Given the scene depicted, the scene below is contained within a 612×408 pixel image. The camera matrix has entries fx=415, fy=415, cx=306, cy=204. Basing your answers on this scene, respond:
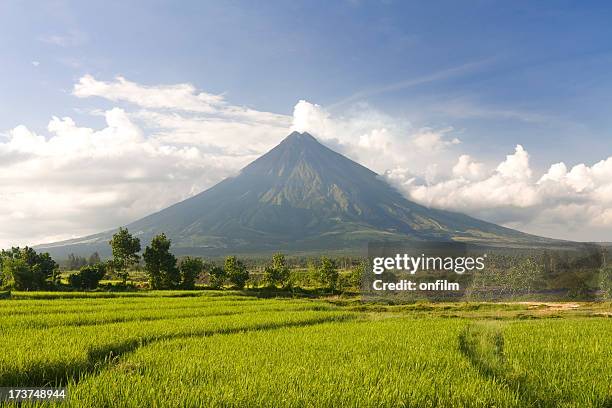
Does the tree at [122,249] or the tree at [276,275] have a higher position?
the tree at [122,249]

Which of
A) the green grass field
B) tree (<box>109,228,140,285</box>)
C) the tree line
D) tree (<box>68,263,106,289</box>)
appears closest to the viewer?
the green grass field

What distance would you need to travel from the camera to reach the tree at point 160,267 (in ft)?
220

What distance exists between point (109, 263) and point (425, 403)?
251 ft

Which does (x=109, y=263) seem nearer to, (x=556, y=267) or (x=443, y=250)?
(x=443, y=250)

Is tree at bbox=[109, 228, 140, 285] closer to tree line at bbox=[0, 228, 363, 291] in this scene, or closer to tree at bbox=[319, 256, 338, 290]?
tree line at bbox=[0, 228, 363, 291]

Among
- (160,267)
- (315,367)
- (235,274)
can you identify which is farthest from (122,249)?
(315,367)

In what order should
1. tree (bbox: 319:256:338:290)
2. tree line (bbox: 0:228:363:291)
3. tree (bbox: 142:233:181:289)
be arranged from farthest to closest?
tree (bbox: 319:256:338:290) < tree (bbox: 142:233:181:289) < tree line (bbox: 0:228:363:291)

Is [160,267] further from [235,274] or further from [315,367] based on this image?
[315,367]

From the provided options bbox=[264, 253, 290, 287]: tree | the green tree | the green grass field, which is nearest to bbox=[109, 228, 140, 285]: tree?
bbox=[264, 253, 290, 287]: tree

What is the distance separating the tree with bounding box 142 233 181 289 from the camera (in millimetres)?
67188

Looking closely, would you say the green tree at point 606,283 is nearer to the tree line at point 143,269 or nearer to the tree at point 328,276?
the tree line at point 143,269

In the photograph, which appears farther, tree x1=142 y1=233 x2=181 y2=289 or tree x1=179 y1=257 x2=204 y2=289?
tree x1=179 y1=257 x2=204 y2=289

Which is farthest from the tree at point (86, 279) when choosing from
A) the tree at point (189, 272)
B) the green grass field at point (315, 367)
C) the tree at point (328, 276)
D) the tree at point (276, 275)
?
the green grass field at point (315, 367)

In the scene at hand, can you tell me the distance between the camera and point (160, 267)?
67.8 metres
